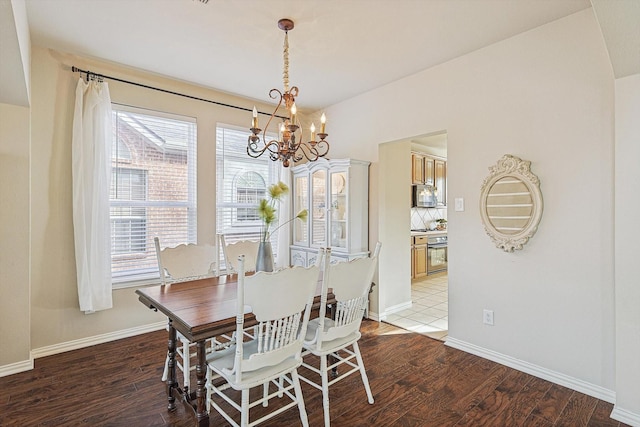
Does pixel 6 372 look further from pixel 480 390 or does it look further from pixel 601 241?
pixel 601 241

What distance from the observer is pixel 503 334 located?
2.75 metres

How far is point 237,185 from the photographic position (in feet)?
13.6

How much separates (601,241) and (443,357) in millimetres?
1534

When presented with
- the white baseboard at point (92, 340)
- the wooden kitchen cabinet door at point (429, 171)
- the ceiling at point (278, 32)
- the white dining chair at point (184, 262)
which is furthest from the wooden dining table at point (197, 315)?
the wooden kitchen cabinet door at point (429, 171)

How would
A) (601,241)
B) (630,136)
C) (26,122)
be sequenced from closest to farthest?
(630,136)
(601,241)
(26,122)

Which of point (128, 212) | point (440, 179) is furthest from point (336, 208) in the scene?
point (440, 179)

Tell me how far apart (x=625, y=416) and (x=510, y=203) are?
1.54m

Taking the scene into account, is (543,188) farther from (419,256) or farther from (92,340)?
(92,340)

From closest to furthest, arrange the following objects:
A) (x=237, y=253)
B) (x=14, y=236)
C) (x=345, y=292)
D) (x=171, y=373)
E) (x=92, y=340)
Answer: (x=345, y=292), (x=171, y=373), (x=14, y=236), (x=237, y=253), (x=92, y=340)

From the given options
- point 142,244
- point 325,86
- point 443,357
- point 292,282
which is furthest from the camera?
point 325,86

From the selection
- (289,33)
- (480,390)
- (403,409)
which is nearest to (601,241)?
(480,390)

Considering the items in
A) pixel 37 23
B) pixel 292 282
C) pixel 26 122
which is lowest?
pixel 292 282

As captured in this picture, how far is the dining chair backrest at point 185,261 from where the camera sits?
2652 mm

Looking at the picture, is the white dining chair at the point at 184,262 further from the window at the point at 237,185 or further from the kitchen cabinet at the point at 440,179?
the kitchen cabinet at the point at 440,179
